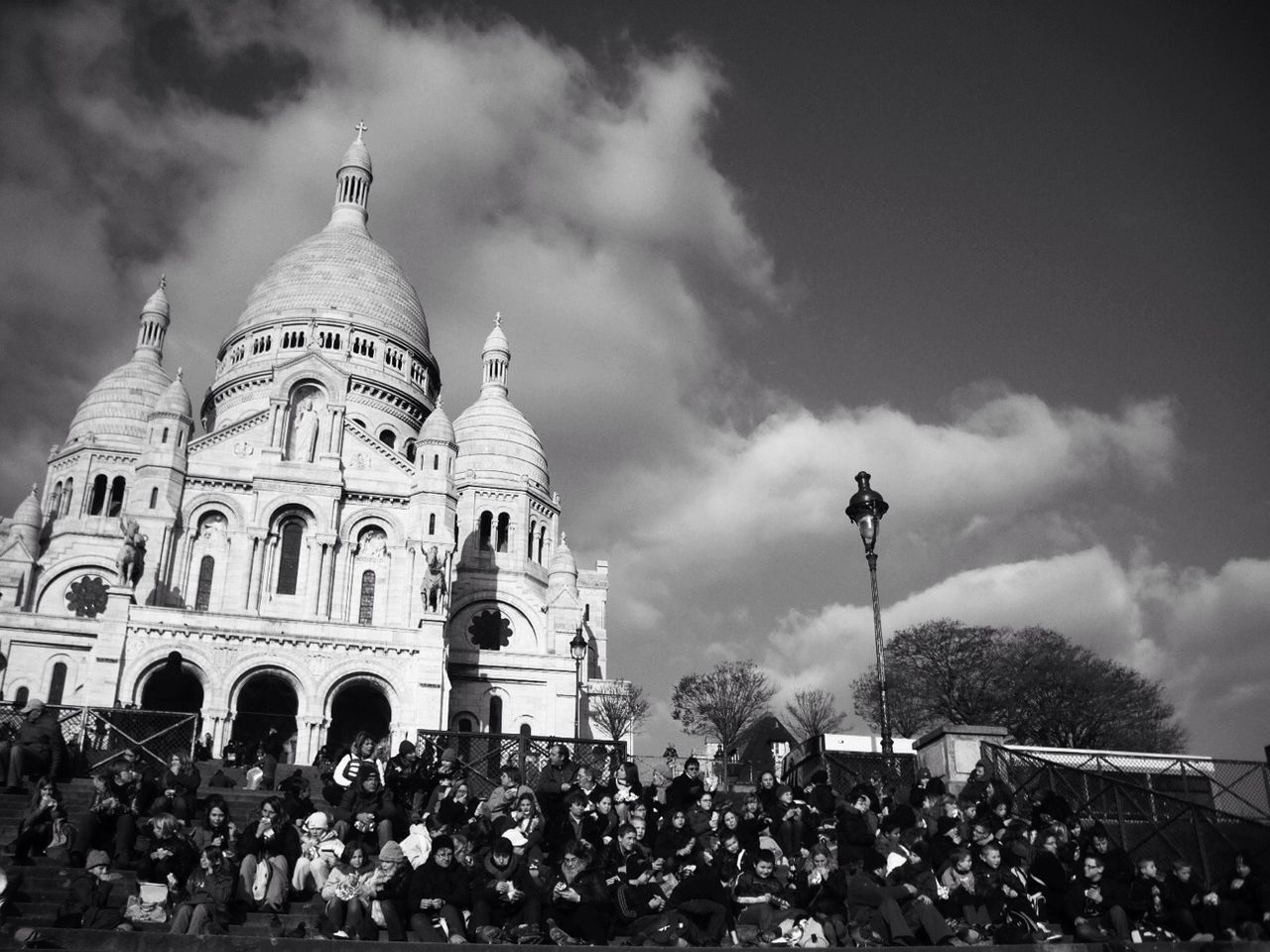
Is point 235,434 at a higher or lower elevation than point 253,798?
higher

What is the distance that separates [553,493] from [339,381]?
16266 mm

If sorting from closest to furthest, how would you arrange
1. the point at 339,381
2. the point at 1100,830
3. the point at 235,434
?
the point at 1100,830 → the point at 235,434 → the point at 339,381

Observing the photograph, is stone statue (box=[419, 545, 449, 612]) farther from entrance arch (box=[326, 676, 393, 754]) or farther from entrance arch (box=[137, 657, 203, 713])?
entrance arch (box=[137, 657, 203, 713])

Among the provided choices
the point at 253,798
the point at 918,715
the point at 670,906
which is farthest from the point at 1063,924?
the point at 918,715

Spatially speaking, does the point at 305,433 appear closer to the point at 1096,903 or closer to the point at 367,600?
the point at 367,600

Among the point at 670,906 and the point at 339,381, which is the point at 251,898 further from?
the point at 339,381

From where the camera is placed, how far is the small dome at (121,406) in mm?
56688

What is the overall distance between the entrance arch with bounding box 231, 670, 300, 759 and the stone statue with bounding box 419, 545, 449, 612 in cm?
550

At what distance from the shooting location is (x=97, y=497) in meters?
55.2

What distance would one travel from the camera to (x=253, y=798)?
18.4m

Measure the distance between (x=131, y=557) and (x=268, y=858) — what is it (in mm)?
27046

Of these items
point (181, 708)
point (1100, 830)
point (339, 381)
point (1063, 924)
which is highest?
point (339, 381)

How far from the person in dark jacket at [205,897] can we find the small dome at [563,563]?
42.2m

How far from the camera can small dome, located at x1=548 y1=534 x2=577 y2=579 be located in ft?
182
